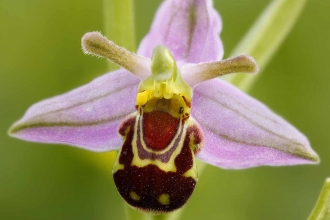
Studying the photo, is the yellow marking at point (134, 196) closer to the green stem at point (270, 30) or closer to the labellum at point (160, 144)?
the labellum at point (160, 144)

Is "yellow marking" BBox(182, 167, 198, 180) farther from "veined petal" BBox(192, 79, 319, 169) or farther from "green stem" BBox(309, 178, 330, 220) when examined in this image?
"green stem" BBox(309, 178, 330, 220)

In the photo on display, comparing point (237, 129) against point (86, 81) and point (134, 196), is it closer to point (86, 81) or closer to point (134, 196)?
point (134, 196)

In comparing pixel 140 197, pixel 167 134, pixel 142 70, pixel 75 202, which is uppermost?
pixel 142 70

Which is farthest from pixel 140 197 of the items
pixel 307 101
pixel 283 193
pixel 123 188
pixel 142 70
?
pixel 307 101

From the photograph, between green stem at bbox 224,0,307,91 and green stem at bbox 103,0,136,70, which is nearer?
green stem at bbox 103,0,136,70

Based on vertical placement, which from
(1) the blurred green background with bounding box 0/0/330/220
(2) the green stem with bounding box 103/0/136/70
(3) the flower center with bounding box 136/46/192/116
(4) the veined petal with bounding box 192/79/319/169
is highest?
(2) the green stem with bounding box 103/0/136/70

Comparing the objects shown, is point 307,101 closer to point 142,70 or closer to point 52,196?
point 52,196

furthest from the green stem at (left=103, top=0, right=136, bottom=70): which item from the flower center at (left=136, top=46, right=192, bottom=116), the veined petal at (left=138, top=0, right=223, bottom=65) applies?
the flower center at (left=136, top=46, right=192, bottom=116)
